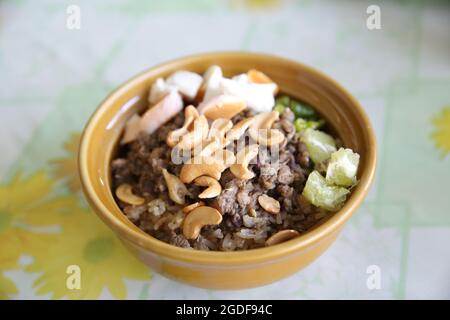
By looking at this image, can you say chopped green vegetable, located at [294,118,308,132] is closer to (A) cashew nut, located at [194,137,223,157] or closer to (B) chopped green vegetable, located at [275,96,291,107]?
(B) chopped green vegetable, located at [275,96,291,107]

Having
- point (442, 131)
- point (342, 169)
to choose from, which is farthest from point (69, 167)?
point (442, 131)

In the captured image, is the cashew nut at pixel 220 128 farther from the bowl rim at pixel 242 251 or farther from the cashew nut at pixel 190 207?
the bowl rim at pixel 242 251

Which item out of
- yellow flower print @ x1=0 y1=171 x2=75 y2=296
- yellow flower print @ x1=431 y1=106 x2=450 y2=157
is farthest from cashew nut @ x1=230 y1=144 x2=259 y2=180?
yellow flower print @ x1=431 y1=106 x2=450 y2=157

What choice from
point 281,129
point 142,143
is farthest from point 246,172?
point 142,143

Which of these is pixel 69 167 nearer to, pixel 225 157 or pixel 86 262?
pixel 86 262

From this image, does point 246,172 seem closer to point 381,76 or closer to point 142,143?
point 142,143

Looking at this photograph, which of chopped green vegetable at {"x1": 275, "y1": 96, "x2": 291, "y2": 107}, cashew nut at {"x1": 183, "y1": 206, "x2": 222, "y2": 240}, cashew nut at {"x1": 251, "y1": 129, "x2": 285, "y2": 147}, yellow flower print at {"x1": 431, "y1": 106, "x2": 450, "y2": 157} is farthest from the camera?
yellow flower print at {"x1": 431, "y1": 106, "x2": 450, "y2": 157}
